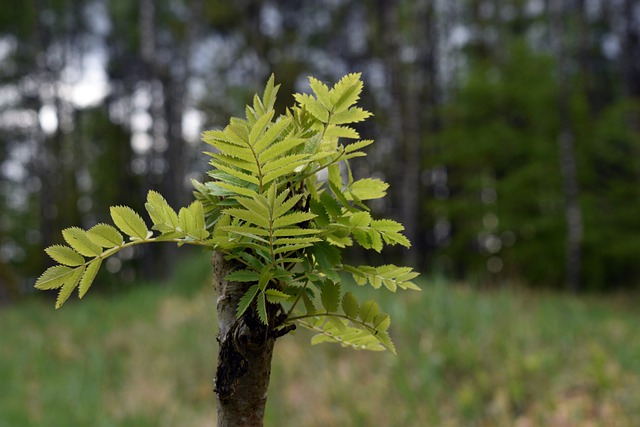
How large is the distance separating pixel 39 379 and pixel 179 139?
8.70 m

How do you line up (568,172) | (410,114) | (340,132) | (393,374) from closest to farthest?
(340,132) < (393,374) < (568,172) < (410,114)

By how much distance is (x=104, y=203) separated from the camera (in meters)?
21.1

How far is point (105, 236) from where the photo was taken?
0.61 metres

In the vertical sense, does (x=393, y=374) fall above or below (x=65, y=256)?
below

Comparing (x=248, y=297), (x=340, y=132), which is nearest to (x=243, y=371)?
(x=248, y=297)

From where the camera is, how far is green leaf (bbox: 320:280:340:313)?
0.70 metres

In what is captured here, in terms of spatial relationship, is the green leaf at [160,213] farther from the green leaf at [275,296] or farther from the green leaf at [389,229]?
the green leaf at [389,229]

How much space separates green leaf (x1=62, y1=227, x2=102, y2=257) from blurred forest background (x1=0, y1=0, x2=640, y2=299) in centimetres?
431

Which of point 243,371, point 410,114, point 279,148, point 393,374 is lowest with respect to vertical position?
point 393,374

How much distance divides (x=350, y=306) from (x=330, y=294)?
0.06 meters

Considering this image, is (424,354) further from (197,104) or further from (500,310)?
(197,104)

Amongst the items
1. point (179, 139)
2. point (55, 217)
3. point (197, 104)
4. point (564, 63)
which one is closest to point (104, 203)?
point (55, 217)

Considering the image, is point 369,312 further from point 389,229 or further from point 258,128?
point 258,128

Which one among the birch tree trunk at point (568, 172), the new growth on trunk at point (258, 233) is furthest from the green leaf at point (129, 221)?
the birch tree trunk at point (568, 172)
